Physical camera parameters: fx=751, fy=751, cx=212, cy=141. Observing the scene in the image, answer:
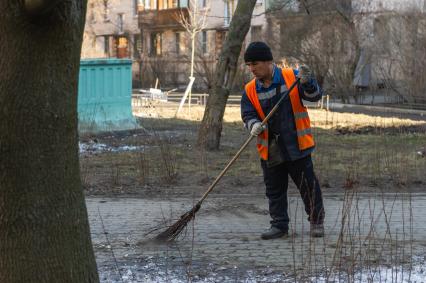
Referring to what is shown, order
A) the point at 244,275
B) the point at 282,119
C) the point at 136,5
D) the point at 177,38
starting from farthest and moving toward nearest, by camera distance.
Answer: the point at 136,5, the point at 177,38, the point at 282,119, the point at 244,275

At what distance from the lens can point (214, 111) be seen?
12.6m

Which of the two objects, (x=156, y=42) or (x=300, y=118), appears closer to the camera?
(x=300, y=118)

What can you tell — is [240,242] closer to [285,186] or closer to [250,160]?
[285,186]

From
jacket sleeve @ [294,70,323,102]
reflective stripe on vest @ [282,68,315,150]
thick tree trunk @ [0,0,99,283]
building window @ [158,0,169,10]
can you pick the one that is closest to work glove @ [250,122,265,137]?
reflective stripe on vest @ [282,68,315,150]

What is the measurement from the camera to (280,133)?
6.38 metres

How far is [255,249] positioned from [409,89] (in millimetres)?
21625

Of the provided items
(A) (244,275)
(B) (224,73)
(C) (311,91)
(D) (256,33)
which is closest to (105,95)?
(B) (224,73)

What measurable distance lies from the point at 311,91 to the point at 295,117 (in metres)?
0.34

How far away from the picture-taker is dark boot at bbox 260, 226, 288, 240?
6.44 m

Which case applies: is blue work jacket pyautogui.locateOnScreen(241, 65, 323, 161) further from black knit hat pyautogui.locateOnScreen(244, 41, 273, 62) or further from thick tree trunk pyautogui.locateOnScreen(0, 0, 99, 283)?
thick tree trunk pyautogui.locateOnScreen(0, 0, 99, 283)

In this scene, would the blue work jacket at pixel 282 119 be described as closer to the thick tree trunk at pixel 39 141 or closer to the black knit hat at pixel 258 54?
the black knit hat at pixel 258 54

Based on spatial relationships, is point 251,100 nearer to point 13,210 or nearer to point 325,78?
point 13,210

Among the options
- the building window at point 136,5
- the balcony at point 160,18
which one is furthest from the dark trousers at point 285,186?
the building window at point 136,5

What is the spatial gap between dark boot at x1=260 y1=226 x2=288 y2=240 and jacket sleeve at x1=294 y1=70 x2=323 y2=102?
45.7 inches
